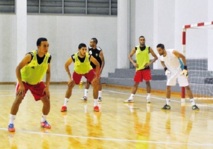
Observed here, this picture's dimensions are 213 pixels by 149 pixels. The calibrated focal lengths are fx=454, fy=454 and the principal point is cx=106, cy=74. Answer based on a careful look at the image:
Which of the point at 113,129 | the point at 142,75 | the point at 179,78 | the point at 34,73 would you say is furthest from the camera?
the point at 142,75

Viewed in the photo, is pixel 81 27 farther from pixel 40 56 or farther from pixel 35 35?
pixel 40 56

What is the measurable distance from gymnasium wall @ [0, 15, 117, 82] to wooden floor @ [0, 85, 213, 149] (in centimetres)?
1397

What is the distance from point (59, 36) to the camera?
27141 millimetres

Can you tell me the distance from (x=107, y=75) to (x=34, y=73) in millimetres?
19923

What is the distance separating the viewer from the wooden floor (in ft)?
22.7

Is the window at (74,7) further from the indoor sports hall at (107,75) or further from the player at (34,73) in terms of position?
the player at (34,73)

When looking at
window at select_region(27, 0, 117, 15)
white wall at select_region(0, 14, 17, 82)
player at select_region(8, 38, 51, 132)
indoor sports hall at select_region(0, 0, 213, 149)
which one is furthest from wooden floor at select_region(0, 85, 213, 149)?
window at select_region(27, 0, 117, 15)

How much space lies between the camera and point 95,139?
7.34 m

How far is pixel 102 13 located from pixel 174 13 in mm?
7033

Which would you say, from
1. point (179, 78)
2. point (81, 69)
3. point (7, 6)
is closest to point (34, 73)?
point (81, 69)

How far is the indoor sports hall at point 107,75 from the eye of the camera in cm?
771

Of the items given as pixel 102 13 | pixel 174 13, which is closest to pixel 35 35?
pixel 102 13

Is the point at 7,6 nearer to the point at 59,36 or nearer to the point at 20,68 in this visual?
the point at 59,36

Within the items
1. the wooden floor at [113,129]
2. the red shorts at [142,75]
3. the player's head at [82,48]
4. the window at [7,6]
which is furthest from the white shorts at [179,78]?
the window at [7,6]
